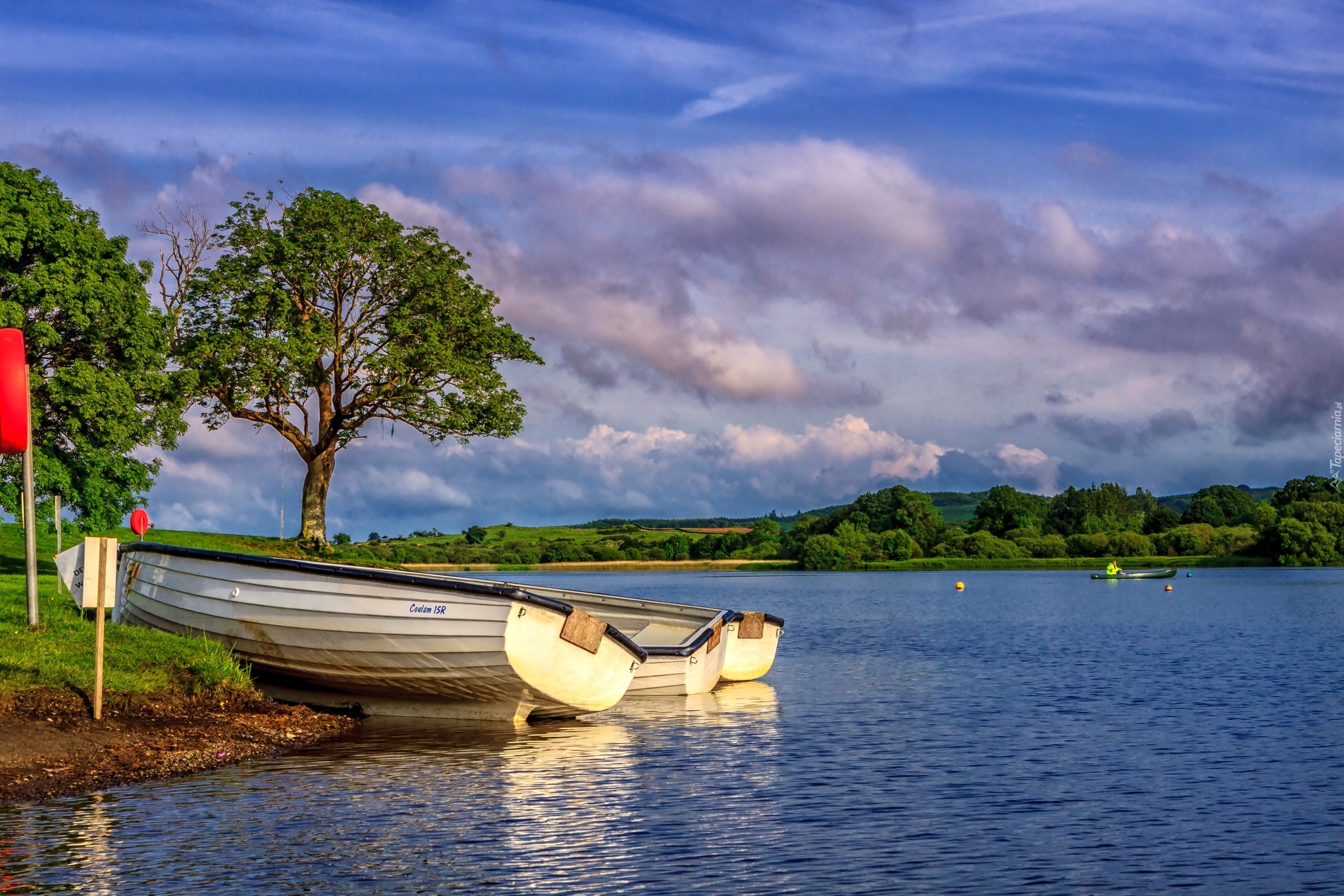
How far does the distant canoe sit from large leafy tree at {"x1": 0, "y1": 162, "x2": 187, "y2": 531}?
88.8 meters

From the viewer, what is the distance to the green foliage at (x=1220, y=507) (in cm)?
16812

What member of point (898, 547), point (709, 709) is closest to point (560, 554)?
point (898, 547)

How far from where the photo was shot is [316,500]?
41.2 m

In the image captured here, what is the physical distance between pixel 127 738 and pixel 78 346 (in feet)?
76.9

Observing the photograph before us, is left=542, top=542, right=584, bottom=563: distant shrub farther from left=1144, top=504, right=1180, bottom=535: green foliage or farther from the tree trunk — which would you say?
the tree trunk

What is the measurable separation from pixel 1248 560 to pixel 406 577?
442 feet

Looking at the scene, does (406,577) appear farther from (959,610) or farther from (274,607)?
(959,610)

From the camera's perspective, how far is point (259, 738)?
15.2 m

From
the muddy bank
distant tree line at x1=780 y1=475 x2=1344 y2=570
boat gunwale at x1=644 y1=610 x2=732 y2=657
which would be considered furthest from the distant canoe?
the muddy bank

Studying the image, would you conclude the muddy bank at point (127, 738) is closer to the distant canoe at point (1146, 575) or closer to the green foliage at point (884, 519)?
the distant canoe at point (1146, 575)

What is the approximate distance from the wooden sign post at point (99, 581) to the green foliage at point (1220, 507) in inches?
6722

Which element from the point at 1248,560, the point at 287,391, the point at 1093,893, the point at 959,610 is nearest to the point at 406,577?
the point at 1093,893

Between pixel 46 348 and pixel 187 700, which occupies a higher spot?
pixel 46 348

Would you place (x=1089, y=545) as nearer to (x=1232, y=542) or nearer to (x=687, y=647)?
(x=1232, y=542)
